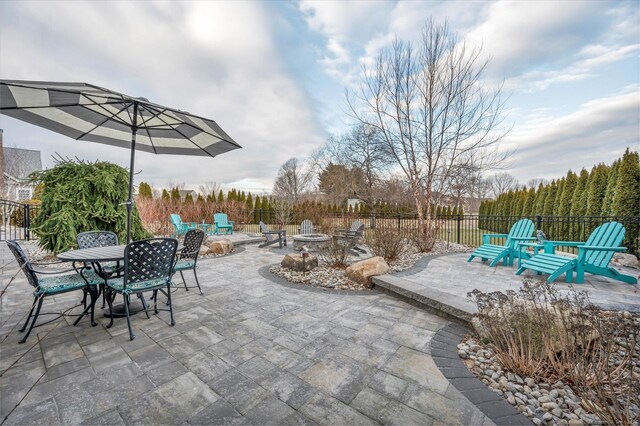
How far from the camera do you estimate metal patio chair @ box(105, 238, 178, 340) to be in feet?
8.15

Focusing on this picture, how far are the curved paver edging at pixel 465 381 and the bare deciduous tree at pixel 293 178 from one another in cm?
2493

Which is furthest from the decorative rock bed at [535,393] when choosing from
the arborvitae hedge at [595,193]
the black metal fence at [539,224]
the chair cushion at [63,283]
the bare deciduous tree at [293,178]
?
the bare deciduous tree at [293,178]

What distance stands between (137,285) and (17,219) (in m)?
15.2

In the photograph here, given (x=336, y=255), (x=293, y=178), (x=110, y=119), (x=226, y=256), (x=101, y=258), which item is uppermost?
(x=293, y=178)

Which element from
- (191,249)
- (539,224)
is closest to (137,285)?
(191,249)

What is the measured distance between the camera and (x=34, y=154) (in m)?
24.8

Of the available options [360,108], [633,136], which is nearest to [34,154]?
[360,108]

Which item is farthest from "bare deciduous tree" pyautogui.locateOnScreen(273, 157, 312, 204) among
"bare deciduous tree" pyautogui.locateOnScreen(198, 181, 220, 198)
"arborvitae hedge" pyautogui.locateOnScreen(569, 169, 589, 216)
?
"arborvitae hedge" pyautogui.locateOnScreen(569, 169, 589, 216)

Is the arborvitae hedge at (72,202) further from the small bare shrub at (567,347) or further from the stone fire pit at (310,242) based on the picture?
the small bare shrub at (567,347)

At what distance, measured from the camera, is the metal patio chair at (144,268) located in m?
2.48

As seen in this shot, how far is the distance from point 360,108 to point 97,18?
6767 mm

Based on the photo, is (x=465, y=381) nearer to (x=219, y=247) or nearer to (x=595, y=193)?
(x=219, y=247)

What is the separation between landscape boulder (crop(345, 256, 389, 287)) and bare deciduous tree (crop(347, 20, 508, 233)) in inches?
172

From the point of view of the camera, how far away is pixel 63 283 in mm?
2666
